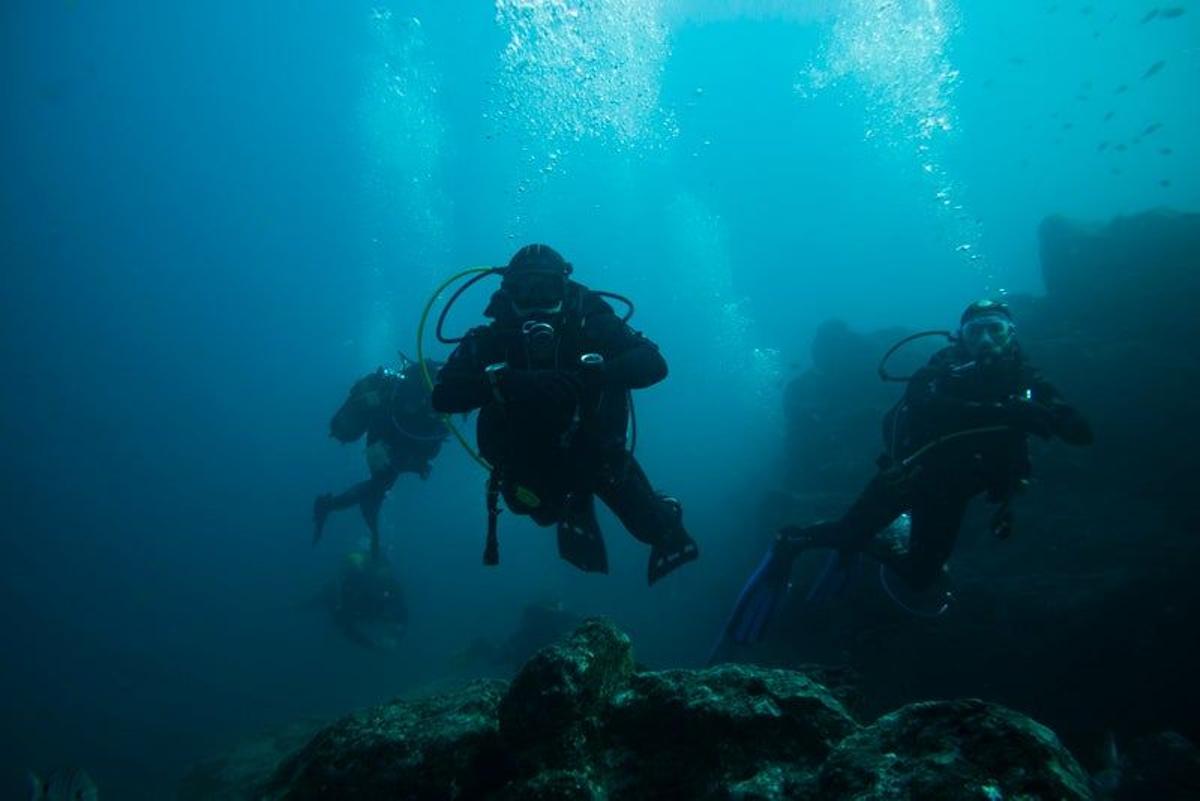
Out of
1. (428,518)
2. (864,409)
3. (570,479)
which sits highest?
(428,518)

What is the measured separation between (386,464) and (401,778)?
329 inches

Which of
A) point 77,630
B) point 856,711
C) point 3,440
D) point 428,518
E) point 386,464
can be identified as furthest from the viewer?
point 3,440

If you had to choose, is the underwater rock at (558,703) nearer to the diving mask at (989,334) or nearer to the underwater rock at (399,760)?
the underwater rock at (399,760)

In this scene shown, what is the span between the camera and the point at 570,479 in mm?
5016

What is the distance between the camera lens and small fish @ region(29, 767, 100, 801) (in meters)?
3.93

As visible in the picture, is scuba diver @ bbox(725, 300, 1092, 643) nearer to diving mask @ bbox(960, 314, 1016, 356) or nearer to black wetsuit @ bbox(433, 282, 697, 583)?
diving mask @ bbox(960, 314, 1016, 356)

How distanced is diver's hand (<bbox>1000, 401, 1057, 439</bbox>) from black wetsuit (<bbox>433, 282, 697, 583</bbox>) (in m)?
3.56

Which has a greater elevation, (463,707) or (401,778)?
(463,707)

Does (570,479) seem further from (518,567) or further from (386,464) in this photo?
(518,567)

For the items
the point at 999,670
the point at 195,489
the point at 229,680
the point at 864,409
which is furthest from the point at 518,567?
the point at 195,489

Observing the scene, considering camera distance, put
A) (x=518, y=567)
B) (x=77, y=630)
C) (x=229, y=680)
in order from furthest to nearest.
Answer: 1. (x=77, y=630)
2. (x=518, y=567)
3. (x=229, y=680)

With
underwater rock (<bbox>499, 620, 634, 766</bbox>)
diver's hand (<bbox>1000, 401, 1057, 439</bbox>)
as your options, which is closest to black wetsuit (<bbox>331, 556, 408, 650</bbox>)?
underwater rock (<bbox>499, 620, 634, 766</bbox>)

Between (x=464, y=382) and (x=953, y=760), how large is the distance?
3832mm

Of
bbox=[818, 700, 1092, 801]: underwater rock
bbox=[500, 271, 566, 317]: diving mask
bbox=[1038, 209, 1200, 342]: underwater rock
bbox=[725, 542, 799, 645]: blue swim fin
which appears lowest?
bbox=[818, 700, 1092, 801]: underwater rock
